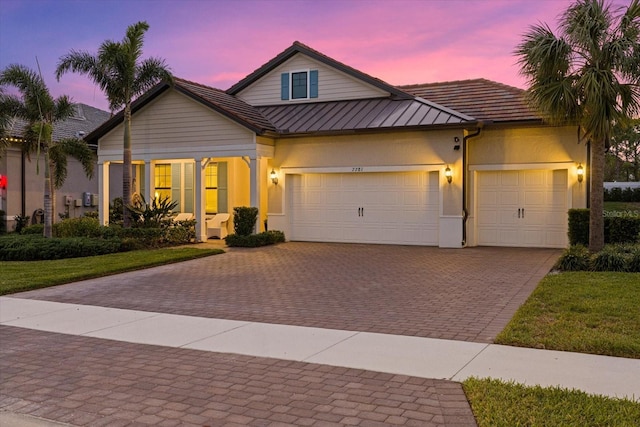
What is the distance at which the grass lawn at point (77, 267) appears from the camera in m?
11.8

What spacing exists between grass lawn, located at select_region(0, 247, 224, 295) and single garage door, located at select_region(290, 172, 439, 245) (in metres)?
4.38

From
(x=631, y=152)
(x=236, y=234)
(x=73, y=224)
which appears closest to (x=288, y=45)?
A: (x=236, y=234)

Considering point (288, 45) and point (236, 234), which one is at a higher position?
point (288, 45)

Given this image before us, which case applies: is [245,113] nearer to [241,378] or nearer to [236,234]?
[236,234]

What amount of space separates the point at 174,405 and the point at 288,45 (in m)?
18.5

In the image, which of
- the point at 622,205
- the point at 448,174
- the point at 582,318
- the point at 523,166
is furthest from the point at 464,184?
the point at 622,205

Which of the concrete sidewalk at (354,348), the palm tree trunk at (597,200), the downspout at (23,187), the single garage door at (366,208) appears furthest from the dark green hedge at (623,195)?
the concrete sidewalk at (354,348)

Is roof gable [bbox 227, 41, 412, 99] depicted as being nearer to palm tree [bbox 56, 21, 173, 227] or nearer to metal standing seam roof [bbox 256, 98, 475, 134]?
metal standing seam roof [bbox 256, 98, 475, 134]

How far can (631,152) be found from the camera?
49.6 metres

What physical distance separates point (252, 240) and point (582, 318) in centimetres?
1226

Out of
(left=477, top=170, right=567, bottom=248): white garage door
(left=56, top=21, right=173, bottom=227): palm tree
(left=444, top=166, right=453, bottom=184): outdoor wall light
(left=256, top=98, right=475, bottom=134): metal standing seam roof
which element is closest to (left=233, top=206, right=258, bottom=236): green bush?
(left=256, top=98, right=475, bottom=134): metal standing seam roof

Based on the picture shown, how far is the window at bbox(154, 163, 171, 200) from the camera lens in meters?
23.5

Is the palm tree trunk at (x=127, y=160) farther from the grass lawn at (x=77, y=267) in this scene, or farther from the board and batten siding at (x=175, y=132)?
the grass lawn at (x=77, y=267)

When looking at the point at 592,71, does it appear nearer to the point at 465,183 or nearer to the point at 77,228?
the point at 465,183
